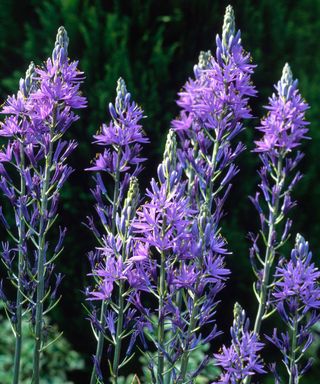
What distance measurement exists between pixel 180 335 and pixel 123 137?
81cm

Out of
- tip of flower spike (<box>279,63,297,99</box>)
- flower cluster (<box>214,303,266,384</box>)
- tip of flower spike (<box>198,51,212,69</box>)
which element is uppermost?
tip of flower spike (<box>198,51,212,69</box>)

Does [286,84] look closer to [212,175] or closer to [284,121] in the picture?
[284,121]

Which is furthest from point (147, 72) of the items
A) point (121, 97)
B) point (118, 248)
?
point (118, 248)

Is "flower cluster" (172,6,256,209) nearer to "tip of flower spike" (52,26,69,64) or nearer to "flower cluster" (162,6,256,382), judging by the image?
"flower cluster" (162,6,256,382)

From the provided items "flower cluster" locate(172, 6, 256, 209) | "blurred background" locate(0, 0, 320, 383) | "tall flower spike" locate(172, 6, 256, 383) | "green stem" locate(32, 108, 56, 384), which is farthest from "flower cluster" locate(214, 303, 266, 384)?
"blurred background" locate(0, 0, 320, 383)

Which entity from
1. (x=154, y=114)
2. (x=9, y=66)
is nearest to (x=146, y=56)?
(x=154, y=114)

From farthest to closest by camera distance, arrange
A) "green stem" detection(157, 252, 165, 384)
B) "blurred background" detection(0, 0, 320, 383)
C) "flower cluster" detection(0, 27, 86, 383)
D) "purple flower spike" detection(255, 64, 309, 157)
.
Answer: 1. "blurred background" detection(0, 0, 320, 383)
2. "purple flower spike" detection(255, 64, 309, 157)
3. "flower cluster" detection(0, 27, 86, 383)
4. "green stem" detection(157, 252, 165, 384)

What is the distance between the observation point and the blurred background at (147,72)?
5141 millimetres

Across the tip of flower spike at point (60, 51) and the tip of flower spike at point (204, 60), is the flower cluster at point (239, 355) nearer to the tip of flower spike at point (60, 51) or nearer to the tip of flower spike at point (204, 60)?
the tip of flower spike at point (60, 51)

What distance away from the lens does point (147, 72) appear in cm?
521

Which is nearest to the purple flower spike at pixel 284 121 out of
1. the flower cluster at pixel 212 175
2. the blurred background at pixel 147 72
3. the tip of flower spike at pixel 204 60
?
the flower cluster at pixel 212 175

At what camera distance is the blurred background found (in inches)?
202

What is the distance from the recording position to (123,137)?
286 centimetres

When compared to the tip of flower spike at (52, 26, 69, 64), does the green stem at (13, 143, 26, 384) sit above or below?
below
